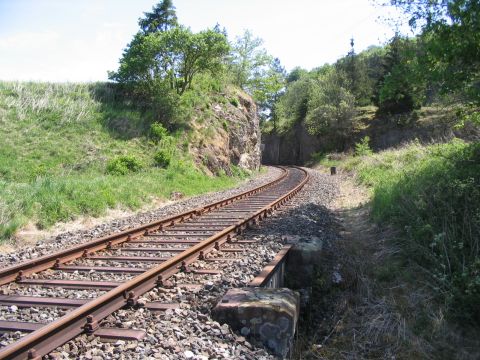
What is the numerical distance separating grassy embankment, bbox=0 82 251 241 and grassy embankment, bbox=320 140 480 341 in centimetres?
761

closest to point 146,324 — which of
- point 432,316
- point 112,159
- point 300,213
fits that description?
point 432,316

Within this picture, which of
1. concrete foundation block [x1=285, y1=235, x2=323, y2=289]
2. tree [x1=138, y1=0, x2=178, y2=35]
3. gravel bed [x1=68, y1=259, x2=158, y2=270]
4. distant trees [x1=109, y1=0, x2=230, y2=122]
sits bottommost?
concrete foundation block [x1=285, y1=235, x2=323, y2=289]

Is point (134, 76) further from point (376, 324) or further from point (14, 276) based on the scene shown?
point (376, 324)

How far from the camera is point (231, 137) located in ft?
97.0

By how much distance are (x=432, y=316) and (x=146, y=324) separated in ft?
11.2

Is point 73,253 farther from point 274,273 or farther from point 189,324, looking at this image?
point 189,324

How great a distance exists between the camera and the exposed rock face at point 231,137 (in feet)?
80.5

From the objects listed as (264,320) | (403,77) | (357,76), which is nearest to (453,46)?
(403,77)

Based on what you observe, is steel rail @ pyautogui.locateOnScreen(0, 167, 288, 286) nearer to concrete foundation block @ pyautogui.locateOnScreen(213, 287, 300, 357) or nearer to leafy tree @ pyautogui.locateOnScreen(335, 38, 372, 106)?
concrete foundation block @ pyautogui.locateOnScreen(213, 287, 300, 357)

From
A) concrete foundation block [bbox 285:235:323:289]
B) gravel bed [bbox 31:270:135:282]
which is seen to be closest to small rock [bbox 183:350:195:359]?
gravel bed [bbox 31:270:135:282]

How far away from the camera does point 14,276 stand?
5703mm

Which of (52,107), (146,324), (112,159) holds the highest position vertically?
(52,107)

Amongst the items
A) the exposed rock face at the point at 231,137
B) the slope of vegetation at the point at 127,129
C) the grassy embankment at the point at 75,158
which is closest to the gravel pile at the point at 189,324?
the grassy embankment at the point at 75,158

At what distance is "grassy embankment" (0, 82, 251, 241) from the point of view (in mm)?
11086
